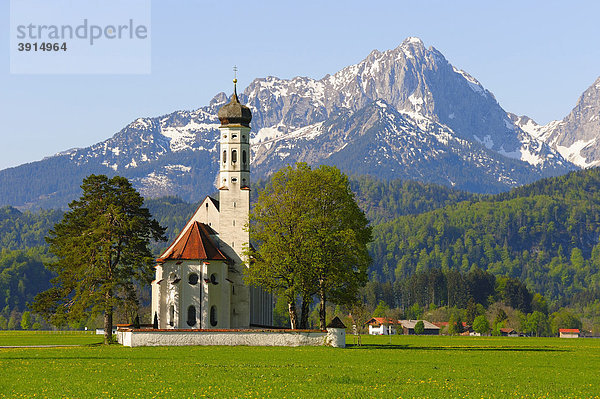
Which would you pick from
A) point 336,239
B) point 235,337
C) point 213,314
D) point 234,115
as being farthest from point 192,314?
point 234,115

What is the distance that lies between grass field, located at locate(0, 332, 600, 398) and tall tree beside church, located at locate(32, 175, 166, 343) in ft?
50.7

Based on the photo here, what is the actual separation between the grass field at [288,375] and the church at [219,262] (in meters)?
22.2

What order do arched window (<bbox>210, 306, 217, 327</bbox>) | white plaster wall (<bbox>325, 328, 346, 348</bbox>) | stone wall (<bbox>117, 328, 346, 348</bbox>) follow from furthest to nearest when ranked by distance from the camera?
1. arched window (<bbox>210, 306, 217, 327</bbox>)
2. white plaster wall (<bbox>325, 328, 346, 348</bbox>)
3. stone wall (<bbox>117, 328, 346, 348</bbox>)

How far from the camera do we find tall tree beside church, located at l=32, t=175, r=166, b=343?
87.0m

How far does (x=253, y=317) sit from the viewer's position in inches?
4173

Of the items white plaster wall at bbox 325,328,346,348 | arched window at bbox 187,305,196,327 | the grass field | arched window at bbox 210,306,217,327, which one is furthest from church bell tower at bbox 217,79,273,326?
the grass field

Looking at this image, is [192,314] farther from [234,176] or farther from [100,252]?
[234,176]

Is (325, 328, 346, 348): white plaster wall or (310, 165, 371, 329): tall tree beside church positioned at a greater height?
(310, 165, 371, 329): tall tree beside church

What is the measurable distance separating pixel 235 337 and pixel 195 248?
15.4 meters

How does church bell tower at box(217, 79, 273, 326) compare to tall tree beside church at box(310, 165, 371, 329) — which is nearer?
tall tree beside church at box(310, 165, 371, 329)

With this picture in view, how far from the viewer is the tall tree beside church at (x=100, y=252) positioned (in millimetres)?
87000

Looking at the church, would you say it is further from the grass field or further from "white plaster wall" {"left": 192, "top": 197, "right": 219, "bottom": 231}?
the grass field

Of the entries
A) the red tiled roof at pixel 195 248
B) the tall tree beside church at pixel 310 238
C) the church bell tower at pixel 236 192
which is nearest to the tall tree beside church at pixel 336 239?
the tall tree beside church at pixel 310 238

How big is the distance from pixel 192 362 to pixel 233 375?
981 centimetres
